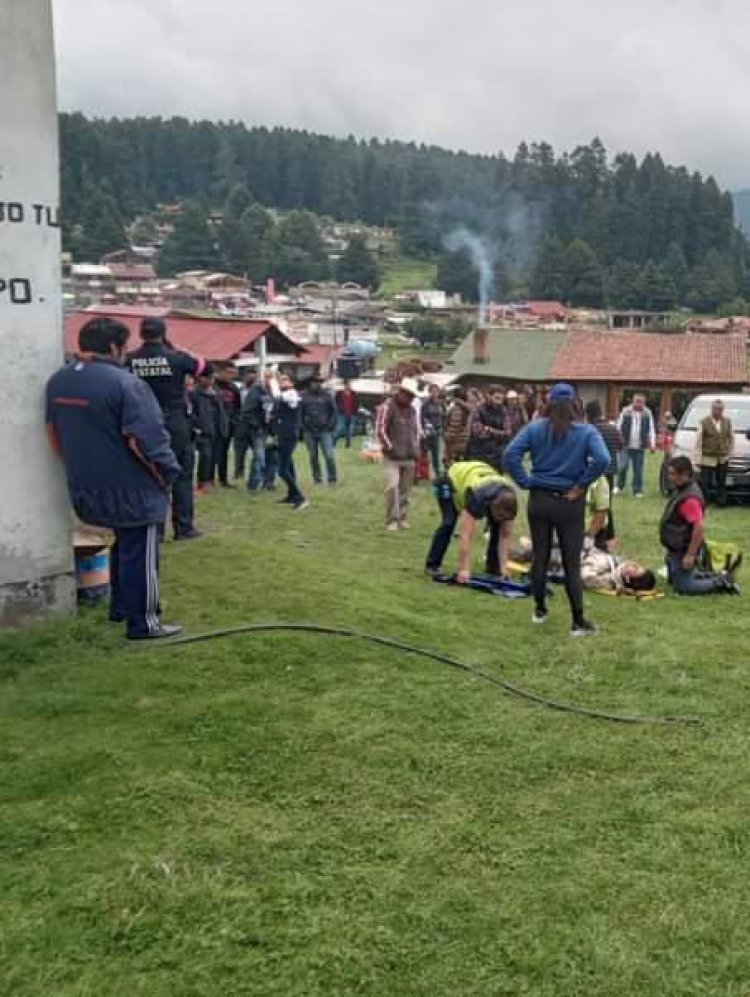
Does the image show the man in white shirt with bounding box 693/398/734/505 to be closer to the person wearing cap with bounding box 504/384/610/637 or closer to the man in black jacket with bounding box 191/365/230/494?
the man in black jacket with bounding box 191/365/230/494

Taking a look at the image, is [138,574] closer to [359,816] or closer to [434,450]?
[359,816]

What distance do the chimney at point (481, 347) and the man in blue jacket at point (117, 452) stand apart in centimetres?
5202

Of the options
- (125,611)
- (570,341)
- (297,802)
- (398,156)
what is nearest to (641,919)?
(297,802)

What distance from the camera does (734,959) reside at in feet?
11.9

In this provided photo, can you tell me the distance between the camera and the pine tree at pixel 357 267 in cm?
15325

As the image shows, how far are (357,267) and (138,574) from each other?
15136 cm

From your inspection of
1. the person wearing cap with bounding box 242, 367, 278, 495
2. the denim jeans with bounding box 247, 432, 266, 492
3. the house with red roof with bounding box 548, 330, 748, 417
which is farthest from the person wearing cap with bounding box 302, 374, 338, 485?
the house with red roof with bounding box 548, 330, 748, 417

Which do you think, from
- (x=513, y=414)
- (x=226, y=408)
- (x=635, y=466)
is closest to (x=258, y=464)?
(x=226, y=408)

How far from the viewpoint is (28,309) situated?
19.7 ft

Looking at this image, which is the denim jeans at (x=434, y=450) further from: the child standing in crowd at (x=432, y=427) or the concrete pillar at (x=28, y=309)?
the concrete pillar at (x=28, y=309)

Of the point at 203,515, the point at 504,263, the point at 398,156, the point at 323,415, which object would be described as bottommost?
the point at 203,515

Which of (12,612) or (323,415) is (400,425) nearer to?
(323,415)

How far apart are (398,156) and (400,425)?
180 m

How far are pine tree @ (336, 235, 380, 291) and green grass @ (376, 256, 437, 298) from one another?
2207 mm
